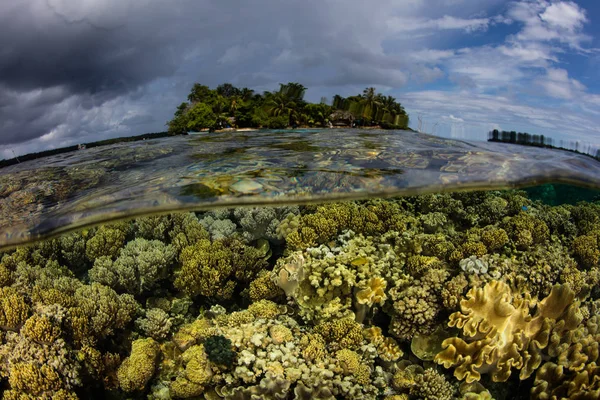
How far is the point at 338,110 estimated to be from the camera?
66.8 ft

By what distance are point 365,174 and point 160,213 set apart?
449 cm

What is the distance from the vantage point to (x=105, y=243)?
746 centimetres

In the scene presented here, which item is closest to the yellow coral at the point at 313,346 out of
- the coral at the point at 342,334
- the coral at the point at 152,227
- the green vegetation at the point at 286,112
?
the coral at the point at 342,334

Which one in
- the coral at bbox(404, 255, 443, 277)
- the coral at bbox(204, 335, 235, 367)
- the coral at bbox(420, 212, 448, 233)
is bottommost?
the coral at bbox(204, 335, 235, 367)

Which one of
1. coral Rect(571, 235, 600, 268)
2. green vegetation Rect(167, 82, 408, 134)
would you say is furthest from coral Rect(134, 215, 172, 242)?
green vegetation Rect(167, 82, 408, 134)

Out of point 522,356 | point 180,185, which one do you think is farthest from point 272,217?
point 522,356

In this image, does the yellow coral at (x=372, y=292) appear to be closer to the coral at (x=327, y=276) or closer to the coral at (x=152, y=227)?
the coral at (x=327, y=276)

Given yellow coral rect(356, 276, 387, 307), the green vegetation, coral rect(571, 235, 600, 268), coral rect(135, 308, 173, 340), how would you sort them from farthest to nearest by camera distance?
the green vegetation
coral rect(571, 235, 600, 268)
coral rect(135, 308, 173, 340)
yellow coral rect(356, 276, 387, 307)

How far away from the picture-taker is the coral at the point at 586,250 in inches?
285

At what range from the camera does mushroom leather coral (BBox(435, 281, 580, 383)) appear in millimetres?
5496

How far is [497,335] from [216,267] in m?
5.11

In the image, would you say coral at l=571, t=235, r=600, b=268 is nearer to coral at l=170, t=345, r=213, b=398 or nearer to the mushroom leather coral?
the mushroom leather coral

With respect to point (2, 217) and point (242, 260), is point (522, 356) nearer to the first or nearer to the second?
point (242, 260)

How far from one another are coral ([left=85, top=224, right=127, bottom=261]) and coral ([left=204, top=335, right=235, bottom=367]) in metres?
3.28
